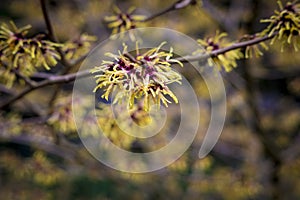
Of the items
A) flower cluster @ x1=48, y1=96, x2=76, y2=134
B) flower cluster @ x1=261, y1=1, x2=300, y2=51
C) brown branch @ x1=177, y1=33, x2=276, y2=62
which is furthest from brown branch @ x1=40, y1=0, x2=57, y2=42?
flower cluster @ x1=261, y1=1, x2=300, y2=51

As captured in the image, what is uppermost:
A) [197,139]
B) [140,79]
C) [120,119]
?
[140,79]

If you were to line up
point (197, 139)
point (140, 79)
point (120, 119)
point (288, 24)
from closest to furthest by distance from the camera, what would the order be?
point (140, 79) → point (288, 24) → point (120, 119) → point (197, 139)

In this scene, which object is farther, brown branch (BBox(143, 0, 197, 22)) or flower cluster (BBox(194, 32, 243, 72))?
brown branch (BBox(143, 0, 197, 22))

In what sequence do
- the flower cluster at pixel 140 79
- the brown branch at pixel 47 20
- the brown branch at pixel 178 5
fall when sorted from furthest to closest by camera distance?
the brown branch at pixel 178 5
the brown branch at pixel 47 20
the flower cluster at pixel 140 79

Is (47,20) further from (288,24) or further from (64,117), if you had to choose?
(288,24)

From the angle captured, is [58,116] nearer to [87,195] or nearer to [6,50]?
Answer: [6,50]

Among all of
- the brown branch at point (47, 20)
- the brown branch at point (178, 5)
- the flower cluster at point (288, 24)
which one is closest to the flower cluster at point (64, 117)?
the brown branch at point (47, 20)

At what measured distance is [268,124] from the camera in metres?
2.41

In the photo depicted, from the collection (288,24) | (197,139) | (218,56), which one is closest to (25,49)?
(218,56)

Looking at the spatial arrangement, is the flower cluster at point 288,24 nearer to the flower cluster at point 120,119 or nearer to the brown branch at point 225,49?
the brown branch at point 225,49

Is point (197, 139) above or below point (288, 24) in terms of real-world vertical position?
below

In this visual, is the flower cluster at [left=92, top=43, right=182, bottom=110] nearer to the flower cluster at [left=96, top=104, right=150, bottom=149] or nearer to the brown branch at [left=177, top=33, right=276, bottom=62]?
the brown branch at [left=177, top=33, right=276, bottom=62]

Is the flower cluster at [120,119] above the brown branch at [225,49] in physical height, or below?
below

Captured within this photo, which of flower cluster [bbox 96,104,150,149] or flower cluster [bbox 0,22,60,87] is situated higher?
flower cluster [bbox 0,22,60,87]
